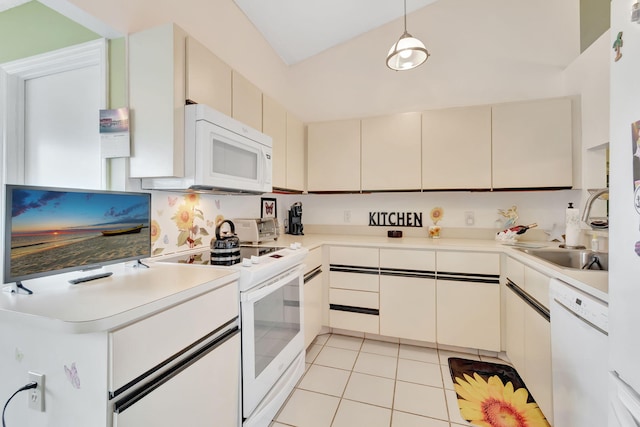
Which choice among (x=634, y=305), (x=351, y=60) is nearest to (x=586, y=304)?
(x=634, y=305)

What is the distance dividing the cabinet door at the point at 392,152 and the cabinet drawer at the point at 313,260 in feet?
2.67

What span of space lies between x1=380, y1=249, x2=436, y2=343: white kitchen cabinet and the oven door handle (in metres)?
0.85

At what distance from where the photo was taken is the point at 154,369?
884 mm

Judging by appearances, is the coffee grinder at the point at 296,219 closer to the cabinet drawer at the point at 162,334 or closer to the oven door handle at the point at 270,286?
the oven door handle at the point at 270,286

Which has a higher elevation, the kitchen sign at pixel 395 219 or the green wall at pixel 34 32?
the green wall at pixel 34 32

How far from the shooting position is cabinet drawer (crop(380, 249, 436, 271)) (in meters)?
2.23

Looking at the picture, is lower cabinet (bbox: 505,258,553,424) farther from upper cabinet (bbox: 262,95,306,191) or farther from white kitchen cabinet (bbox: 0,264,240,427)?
upper cabinet (bbox: 262,95,306,191)

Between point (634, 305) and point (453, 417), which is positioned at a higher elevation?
point (634, 305)

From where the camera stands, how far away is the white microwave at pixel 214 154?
53.7 inches

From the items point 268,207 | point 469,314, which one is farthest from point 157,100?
point 469,314

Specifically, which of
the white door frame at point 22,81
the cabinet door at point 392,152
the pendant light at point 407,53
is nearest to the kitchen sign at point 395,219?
the cabinet door at point 392,152

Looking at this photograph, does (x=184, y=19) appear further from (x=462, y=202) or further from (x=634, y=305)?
(x=462, y=202)

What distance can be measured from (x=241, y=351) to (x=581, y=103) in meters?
2.99

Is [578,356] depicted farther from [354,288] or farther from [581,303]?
[354,288]
